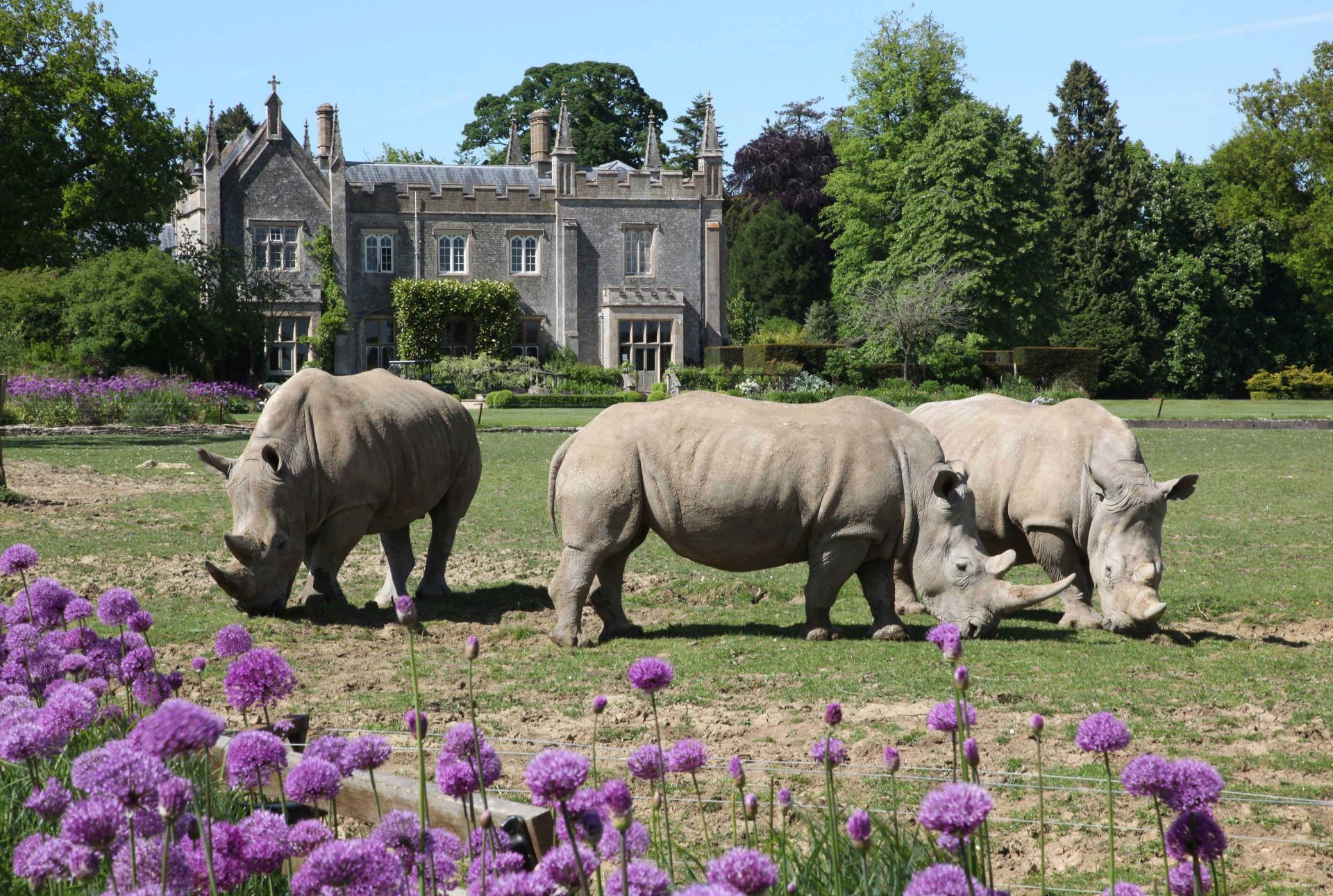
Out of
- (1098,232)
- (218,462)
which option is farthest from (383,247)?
(218,462)

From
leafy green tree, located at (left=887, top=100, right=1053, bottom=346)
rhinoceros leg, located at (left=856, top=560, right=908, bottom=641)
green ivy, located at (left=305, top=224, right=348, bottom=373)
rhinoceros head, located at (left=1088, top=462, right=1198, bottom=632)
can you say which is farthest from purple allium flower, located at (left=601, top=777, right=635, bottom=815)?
green ivy, located at (left=305, top=224, right=348, bottom=373)

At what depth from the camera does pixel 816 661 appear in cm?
884

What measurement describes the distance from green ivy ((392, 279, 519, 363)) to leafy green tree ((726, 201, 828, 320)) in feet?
59.7

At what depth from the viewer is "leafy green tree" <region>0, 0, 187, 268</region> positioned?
3697cm

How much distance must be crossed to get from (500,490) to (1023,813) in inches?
581

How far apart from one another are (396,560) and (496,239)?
48089 mm

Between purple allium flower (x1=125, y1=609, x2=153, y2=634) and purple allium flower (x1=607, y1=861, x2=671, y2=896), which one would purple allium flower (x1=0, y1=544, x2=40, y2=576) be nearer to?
purple allium flower (x1=125, y1=609, x2=153, y2=634)

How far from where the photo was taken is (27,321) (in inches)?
1481

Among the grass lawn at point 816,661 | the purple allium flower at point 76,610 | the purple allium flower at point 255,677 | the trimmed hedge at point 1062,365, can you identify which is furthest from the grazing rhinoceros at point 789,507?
the trimmed hedge at point 1062,365

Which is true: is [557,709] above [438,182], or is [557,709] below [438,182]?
below

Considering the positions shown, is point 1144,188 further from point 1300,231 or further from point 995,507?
point 995,507

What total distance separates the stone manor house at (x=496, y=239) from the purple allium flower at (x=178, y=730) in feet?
180

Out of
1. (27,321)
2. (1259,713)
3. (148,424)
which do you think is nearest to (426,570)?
(1259,713)

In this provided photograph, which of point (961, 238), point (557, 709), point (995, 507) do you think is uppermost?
point (961, 238)
